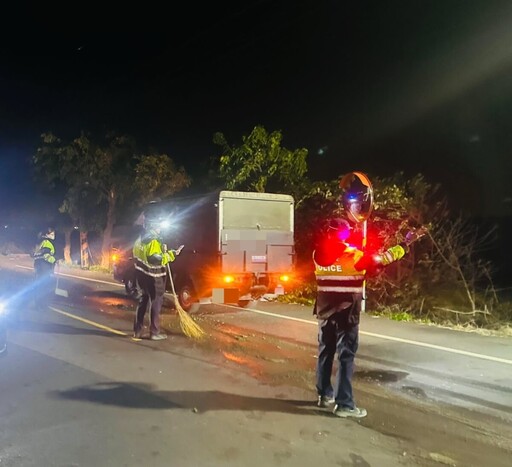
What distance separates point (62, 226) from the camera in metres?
26.0

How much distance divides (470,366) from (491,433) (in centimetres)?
230

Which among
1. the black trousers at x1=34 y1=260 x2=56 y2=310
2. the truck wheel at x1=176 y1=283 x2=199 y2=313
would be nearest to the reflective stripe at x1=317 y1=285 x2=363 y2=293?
the truck wheel at x1=176 y1=283 x2=199 y2=313

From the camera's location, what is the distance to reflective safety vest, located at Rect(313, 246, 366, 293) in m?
4.91

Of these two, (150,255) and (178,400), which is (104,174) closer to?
(150,255)

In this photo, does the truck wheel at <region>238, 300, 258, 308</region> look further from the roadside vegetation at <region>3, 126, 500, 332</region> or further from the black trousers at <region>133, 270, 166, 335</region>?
the black trousers at <region>133, 270, 166, 335</region>

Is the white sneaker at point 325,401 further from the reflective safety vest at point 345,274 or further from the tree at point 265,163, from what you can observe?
the tree at point 265,163

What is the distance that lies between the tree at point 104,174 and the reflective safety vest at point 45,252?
31.4ft

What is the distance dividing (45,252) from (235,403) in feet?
27.8

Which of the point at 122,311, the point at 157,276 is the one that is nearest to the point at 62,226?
the point at 122,311

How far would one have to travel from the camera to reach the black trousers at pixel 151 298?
8508mm

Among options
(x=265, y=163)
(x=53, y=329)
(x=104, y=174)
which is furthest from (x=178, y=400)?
(x=104, y=174)

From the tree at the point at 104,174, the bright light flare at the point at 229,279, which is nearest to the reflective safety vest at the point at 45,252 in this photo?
the bright light flare at the point at 229,279

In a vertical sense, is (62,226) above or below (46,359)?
above

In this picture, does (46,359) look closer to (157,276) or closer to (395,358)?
(157,276)
